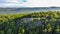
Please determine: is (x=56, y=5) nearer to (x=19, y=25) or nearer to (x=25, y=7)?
(x=25, y=7)

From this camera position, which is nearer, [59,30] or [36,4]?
[59,30]

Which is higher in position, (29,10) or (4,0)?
(4,0)

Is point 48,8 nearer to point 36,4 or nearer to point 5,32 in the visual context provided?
point 36,4

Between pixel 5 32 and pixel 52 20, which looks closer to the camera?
pixel 5 32

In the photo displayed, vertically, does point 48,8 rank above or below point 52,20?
below

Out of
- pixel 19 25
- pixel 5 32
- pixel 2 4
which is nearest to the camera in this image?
pixel 5 32

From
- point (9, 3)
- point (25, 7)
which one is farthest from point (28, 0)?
point (9, 3)

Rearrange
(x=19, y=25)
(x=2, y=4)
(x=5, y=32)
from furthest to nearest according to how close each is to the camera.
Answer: (x=2, y=4) < (x=19, y=25) < (x=5, y=32)

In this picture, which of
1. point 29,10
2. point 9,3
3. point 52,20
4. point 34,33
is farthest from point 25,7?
point 34,33
